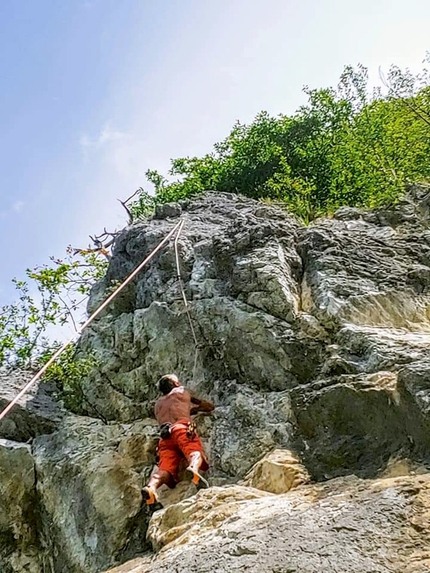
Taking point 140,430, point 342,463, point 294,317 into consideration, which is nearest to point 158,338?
point 140,430

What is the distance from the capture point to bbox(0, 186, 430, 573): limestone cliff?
3.49m

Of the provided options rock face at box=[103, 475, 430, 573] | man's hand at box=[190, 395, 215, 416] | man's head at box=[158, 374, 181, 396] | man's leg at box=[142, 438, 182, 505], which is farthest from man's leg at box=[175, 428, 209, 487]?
rock face at box=[103, 475, 430, 573]

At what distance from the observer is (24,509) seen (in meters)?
6.38

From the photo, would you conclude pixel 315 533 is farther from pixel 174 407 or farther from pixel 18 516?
pixel 18 516

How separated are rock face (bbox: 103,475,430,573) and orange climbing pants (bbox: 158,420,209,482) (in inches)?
49.6

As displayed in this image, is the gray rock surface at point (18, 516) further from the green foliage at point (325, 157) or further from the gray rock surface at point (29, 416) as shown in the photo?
the green foliage at point (325, 157)

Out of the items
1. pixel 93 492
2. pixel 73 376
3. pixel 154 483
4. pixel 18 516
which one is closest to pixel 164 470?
pixel 154 483

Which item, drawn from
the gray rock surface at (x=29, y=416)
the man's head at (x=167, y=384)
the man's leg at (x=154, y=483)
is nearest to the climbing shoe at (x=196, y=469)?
the man's leg at (x=154, y=483)

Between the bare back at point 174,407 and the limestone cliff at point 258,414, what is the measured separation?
1.20 ft

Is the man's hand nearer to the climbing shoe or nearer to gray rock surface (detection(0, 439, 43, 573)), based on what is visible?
the climbing shoe

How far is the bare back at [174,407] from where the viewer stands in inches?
233

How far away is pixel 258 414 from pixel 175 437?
930mm

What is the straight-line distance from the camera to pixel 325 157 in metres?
13.4

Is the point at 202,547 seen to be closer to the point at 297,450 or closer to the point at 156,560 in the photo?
the point at 156,560
